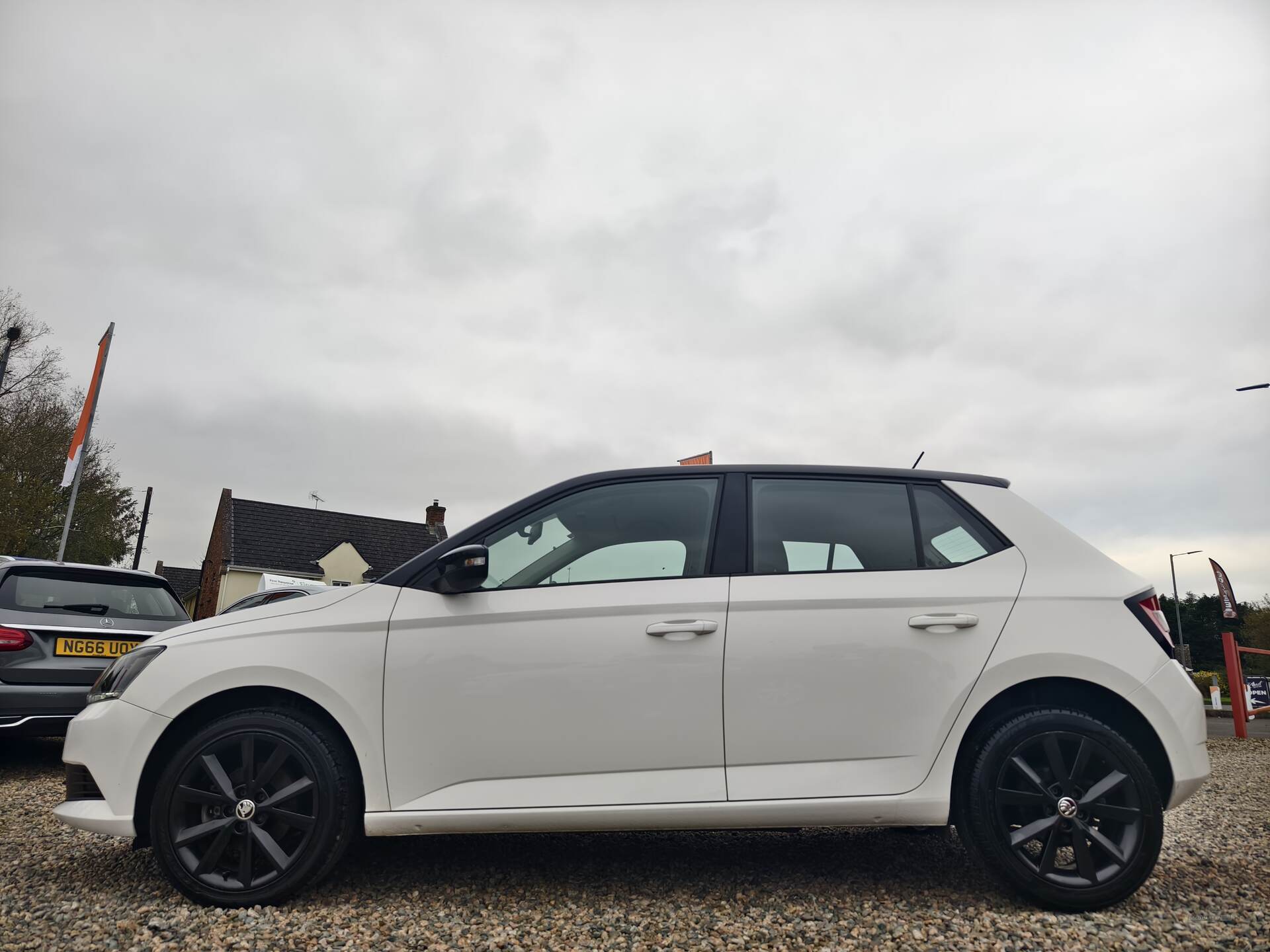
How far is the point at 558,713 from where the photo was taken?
9.84 feet

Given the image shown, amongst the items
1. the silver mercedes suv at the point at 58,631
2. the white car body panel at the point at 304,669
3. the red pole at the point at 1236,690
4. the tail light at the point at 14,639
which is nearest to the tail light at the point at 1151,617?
the white car body panel at the point at 304,669

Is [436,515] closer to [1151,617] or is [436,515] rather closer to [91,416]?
[91,416]

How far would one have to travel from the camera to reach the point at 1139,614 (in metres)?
3.12

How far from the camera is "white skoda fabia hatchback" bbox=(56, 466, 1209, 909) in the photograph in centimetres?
296

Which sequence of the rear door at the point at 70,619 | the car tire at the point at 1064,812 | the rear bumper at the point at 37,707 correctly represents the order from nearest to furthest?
the car tire at the point at 1064,812, the rear bumper at the point at 37,707, the rear door at the point at 70,619

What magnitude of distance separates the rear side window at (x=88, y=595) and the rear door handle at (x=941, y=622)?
18.7 feet

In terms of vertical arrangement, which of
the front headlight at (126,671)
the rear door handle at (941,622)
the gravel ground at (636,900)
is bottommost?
the gravel ground at (636,900)

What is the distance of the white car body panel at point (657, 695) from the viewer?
2.98 m

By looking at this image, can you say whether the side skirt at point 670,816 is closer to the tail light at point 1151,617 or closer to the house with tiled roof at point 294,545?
the tail light at point 1151,617

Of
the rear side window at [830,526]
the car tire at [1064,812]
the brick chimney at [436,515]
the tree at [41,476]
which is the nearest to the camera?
the car tire at [1064,812]

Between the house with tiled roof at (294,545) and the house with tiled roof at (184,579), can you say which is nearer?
the house with tiled roof at (294,545)

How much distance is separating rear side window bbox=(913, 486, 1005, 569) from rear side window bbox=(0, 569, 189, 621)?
5.69 metres

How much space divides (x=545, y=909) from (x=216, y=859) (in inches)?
47.6

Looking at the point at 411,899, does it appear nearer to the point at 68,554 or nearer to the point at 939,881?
the point at 939,881
